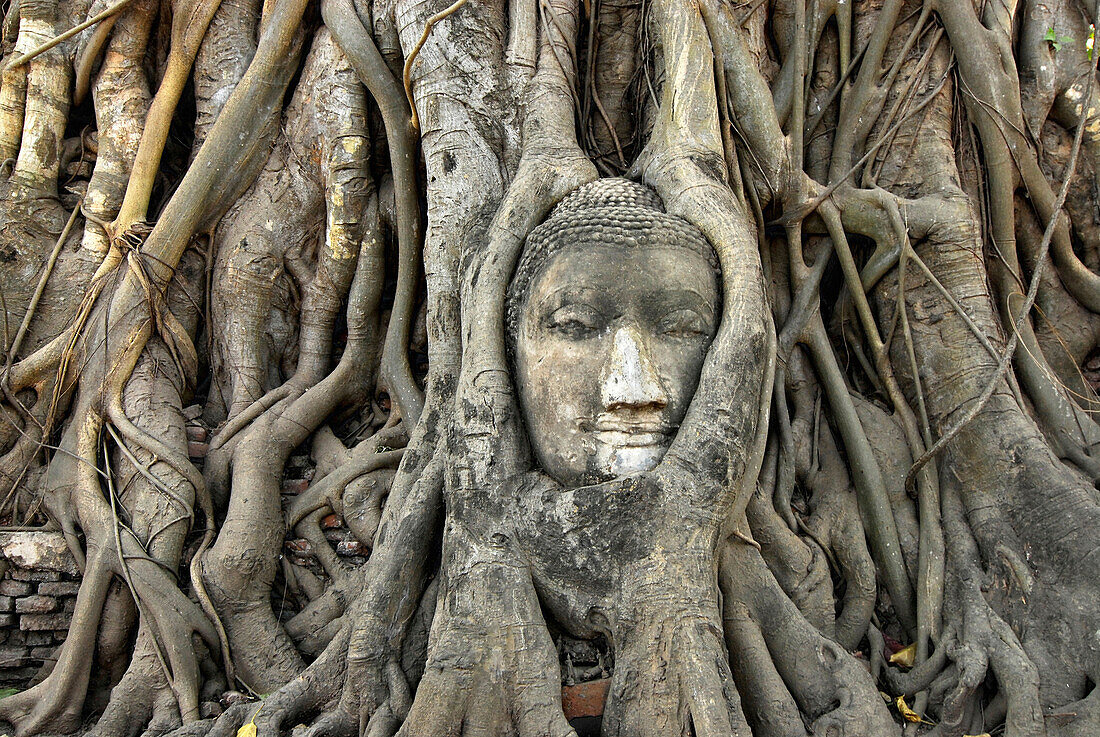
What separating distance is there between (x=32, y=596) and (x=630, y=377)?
2822 millimetres

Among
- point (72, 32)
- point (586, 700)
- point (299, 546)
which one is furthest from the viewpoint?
point (72, 32)

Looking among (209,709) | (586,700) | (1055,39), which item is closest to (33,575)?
(209,709)

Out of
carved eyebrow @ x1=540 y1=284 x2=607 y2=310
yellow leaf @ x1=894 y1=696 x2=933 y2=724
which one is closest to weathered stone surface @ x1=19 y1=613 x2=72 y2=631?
carved eyebrow @ x1=540 y1=284 x2=607 y2=310

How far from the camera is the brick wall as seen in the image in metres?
2.98

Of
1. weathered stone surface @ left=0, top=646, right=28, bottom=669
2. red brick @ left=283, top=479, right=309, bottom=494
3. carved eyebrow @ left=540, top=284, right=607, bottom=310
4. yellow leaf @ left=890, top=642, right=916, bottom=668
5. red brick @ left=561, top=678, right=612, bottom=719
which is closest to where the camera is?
red brick @ left=561, top=678, right=612, bottom=719

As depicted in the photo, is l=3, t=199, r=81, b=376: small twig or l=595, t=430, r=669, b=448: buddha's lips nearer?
l=595, t=430, r=669, b=448: buddha's lips

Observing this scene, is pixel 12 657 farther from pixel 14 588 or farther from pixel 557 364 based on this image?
pixel 557 364

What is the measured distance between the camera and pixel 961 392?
9.03 ft

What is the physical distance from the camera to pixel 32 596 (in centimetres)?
298

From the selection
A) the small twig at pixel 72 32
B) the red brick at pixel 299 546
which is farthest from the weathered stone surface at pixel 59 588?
the small twig at pixel 72 32

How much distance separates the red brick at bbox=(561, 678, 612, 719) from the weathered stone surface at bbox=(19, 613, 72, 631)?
2.35 m

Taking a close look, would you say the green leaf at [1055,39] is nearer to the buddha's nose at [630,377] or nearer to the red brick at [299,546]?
the buddha's nose at [630,377]

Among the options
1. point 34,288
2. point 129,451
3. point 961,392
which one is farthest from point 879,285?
point 34,288

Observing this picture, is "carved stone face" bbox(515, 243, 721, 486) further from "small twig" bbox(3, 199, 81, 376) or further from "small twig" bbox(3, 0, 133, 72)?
"small twig" bbox(3, 0, 133, 72)
